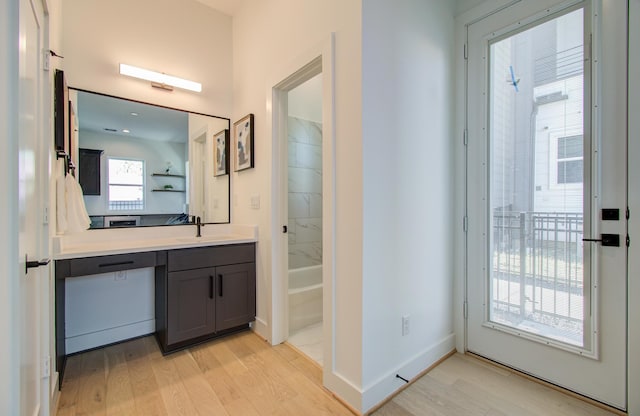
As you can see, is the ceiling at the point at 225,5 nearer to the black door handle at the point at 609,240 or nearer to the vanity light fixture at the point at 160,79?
the vanity light fixture at the point at 160,79

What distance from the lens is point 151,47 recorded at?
2408mm

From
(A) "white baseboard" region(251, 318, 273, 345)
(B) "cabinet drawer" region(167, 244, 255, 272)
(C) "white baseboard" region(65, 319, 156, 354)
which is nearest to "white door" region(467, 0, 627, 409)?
(A) "white baseboard" region(251, 318, 273, 345)

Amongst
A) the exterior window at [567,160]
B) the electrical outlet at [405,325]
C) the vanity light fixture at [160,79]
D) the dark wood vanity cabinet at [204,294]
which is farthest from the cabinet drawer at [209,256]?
the exterior window at [567,160]

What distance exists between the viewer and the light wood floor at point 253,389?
151 cm

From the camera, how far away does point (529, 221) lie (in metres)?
1.80

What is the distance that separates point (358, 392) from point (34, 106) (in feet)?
6.67

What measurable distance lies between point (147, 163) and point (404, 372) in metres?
2.54

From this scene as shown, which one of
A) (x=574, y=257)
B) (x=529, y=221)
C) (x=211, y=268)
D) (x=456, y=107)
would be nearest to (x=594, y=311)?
(x=574, y=257)

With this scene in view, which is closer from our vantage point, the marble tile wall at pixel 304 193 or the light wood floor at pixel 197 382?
the light wood floor at pixel 197 382

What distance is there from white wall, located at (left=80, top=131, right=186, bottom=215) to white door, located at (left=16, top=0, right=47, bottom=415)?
97 cm

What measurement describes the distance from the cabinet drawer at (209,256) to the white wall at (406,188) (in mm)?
1278

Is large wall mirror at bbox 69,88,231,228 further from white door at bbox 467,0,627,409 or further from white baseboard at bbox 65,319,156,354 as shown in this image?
white door at bbox 467,0,627,409

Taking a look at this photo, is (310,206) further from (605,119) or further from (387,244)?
(605,119)

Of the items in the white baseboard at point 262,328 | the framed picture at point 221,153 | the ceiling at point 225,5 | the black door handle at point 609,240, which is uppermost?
the ceiling at point 225,5
